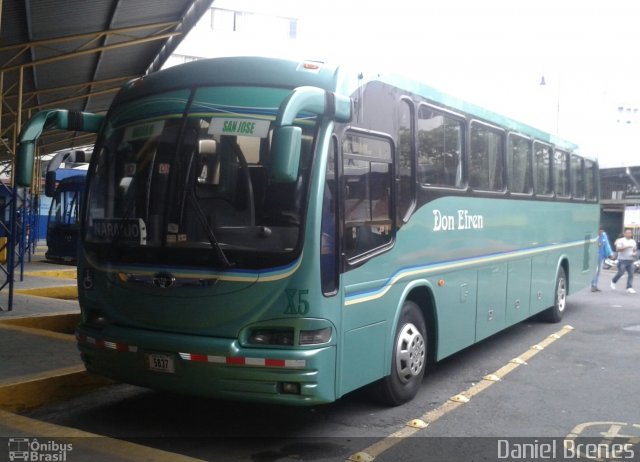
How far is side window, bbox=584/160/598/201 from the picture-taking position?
13.6 metres

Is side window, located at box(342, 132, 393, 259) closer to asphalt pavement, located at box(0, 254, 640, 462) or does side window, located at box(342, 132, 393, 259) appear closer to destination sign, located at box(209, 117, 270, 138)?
destination sign, located at box(209, 117, 270, 138)

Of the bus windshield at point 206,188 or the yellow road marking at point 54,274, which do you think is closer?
the bus windshield at point 206,188

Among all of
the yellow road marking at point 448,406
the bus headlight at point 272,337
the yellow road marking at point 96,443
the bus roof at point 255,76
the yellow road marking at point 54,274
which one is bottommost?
the yellow road marking at point 448,406

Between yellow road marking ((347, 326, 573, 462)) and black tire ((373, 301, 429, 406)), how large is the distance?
301 mm

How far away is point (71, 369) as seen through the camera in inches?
262

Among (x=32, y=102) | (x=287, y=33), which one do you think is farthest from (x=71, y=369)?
(x=287, y=33)

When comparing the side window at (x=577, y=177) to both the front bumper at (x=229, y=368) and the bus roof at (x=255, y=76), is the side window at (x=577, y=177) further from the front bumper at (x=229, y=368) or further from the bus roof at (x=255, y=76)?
the front bumper at (x=229, y=368)

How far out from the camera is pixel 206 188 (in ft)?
16.9

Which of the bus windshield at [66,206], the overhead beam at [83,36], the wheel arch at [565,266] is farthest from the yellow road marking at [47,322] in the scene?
the bus windshield at [66,206]

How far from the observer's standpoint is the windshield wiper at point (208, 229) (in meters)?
4.91

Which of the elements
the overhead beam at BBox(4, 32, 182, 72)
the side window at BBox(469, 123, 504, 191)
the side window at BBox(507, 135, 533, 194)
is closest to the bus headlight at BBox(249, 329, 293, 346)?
the side window at BBox(469, 123, 504, 191)

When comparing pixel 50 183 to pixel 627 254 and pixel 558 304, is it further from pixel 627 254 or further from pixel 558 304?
pixel 627 254

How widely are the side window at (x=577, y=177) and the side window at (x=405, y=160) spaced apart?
7.08 meters

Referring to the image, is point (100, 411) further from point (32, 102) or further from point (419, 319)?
point (32, 102)
